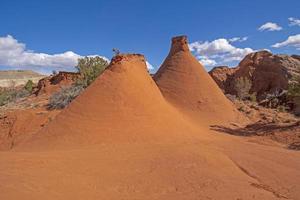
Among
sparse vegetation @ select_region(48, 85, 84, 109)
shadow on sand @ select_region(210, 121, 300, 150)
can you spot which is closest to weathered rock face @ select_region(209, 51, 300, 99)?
shadow on sand @ select_region(210, 121, 300, 150)

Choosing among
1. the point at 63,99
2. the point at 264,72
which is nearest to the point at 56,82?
the point at 63,99

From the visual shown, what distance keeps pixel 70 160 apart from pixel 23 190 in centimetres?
221

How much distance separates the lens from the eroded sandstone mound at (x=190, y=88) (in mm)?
16766

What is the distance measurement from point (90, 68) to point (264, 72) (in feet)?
71.4

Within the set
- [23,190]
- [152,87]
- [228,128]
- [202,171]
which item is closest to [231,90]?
[228,128]

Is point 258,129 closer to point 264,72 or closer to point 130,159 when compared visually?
point 130,159

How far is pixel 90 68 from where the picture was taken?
79.2 feet

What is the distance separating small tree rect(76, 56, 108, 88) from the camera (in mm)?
21638

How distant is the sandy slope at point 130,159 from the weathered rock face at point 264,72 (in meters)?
25.4

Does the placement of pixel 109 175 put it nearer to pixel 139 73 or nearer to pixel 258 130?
pixel 139 73

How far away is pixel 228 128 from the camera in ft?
49.1

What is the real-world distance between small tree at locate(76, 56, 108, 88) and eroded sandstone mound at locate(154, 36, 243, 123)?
4800 mm

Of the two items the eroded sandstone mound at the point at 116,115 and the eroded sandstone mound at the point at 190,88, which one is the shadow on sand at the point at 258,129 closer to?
the eroded sandstone mound at the point at 190,88

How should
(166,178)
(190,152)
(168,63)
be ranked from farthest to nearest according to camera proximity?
(168,63), (190,152), (166,178)
